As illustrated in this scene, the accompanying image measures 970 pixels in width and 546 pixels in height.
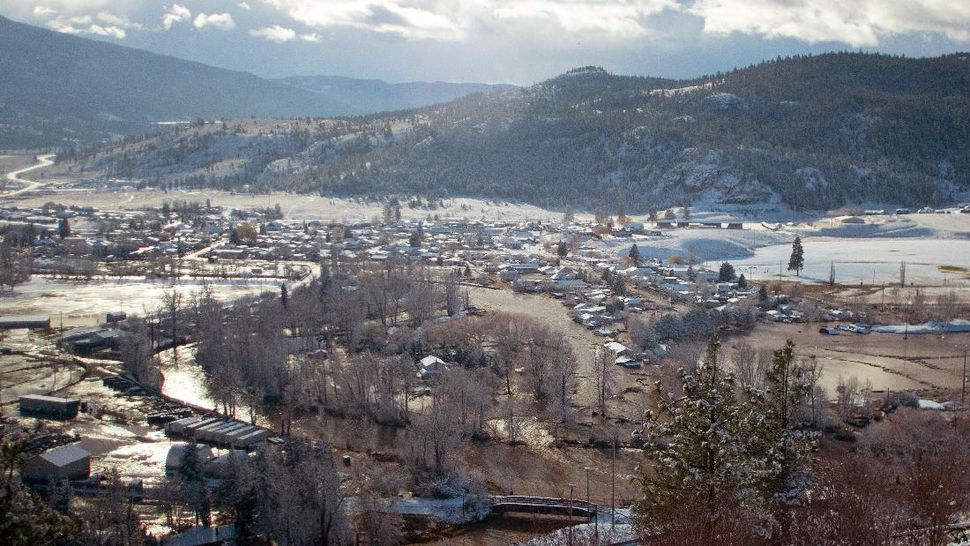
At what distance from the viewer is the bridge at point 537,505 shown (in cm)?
1513

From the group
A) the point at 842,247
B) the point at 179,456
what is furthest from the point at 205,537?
the point at 842,247

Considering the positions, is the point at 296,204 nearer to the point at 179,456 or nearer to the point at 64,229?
the point at 64,229

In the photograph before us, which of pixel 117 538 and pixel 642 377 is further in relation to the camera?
pixel 642 377

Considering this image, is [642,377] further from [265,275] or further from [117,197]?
[117,197]

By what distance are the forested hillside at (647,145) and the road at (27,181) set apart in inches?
159

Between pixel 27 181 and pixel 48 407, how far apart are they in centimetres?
7540

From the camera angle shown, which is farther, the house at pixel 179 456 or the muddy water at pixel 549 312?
the muddy water at pixel 549 312

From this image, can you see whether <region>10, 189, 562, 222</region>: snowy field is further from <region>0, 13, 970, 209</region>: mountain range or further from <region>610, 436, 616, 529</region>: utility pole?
<region>610, 436, 616, 529</region>: utility pole

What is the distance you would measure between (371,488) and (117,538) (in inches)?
176

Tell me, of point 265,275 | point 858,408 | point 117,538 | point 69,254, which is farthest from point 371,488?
point 69,254

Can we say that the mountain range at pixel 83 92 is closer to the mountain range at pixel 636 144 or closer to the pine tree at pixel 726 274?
the mountain range at pixel 636 144

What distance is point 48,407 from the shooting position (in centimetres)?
1972

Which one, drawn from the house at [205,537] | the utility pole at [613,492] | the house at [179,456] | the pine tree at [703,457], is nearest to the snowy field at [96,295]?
the house at [179,456]

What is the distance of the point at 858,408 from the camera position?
20.2m
